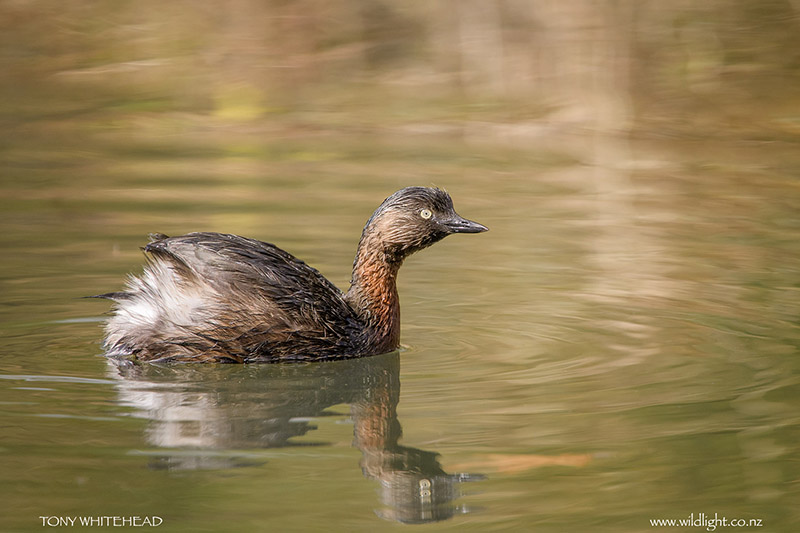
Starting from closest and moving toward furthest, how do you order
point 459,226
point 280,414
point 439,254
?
1. point 280,414
2. point 459,226
3. point 439,254

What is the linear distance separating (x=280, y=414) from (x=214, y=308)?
881 mm

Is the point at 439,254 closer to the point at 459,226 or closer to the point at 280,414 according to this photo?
the point at 459,226

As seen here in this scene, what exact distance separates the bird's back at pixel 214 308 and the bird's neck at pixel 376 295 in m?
0.44

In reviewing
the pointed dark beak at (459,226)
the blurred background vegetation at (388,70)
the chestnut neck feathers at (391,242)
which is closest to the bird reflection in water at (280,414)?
the chestnut neck feathers at (391,242)

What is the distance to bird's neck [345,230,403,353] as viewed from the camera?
7.24 meters

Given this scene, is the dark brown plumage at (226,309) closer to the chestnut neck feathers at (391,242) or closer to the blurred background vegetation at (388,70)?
the chestnut neck feathers at (391,242)

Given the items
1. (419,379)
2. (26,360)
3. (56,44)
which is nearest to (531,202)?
(419,379)

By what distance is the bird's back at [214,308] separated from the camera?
21.8 feet

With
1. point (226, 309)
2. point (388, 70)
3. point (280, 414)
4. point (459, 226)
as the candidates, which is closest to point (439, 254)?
point (459, 226)

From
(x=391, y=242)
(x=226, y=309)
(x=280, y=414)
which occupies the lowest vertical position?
(x=280, y=414)

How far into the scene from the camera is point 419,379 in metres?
6.60

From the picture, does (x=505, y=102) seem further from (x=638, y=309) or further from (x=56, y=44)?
(x=638, y=309)

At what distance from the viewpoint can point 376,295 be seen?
24.0 feet

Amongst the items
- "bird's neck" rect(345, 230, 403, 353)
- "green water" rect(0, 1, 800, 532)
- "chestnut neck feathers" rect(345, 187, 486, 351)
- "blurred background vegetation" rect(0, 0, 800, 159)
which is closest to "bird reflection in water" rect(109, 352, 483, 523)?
"green water" rect(0, 1, 800, 532)
